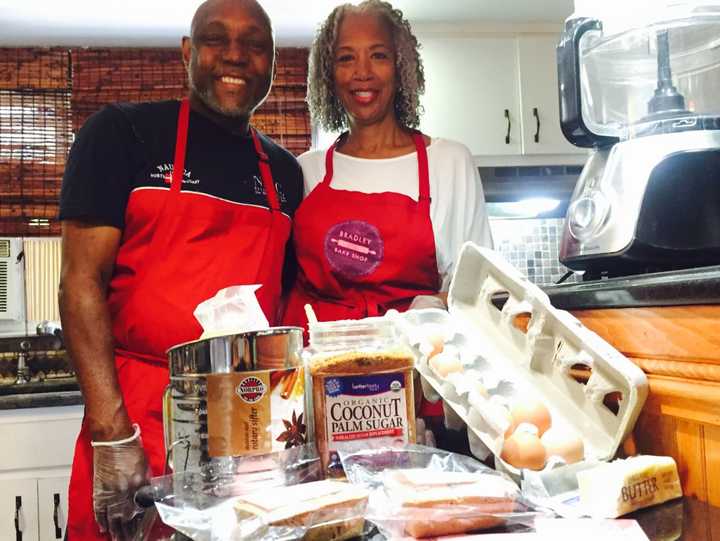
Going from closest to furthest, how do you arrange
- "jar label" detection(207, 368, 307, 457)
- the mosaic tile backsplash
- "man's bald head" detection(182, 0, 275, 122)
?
"jar label" detection(207, 368, 307, 457) < "man's bald head" detection(182, 0, 275, 122) < the mosaic tile backsplash

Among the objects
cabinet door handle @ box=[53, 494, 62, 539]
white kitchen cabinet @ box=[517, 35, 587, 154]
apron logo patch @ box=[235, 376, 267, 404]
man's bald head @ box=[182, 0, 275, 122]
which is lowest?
cabinet door handle @ box=[53, 494, 62, 539]

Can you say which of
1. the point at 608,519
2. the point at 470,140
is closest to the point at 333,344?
the point at 608,519

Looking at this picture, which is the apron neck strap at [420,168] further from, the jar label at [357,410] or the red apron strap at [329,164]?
the jar label at [357,410]

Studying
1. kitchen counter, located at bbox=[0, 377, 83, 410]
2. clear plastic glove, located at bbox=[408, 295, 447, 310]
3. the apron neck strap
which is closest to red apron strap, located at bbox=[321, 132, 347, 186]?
the apron neck strap

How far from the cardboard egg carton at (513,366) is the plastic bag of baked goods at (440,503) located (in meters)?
0.09

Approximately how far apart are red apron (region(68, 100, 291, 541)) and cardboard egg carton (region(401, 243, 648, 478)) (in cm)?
48

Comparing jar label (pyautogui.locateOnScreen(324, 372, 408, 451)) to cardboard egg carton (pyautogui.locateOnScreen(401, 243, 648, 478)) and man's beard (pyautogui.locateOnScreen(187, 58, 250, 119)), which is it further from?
man's beard (pyautogui.locateOnScreen(187, 58, 250, 119))

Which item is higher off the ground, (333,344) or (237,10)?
(237,10)

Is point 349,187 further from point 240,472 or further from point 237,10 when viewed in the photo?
point 240,472

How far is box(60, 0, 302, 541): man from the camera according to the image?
108 cm

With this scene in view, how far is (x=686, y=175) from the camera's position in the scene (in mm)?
824

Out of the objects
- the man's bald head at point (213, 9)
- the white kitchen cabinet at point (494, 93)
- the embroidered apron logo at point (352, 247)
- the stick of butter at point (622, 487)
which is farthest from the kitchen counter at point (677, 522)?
the white kitchen cabinet at point (494, 93)

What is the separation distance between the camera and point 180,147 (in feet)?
4.08

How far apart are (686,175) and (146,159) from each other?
2.96ft
